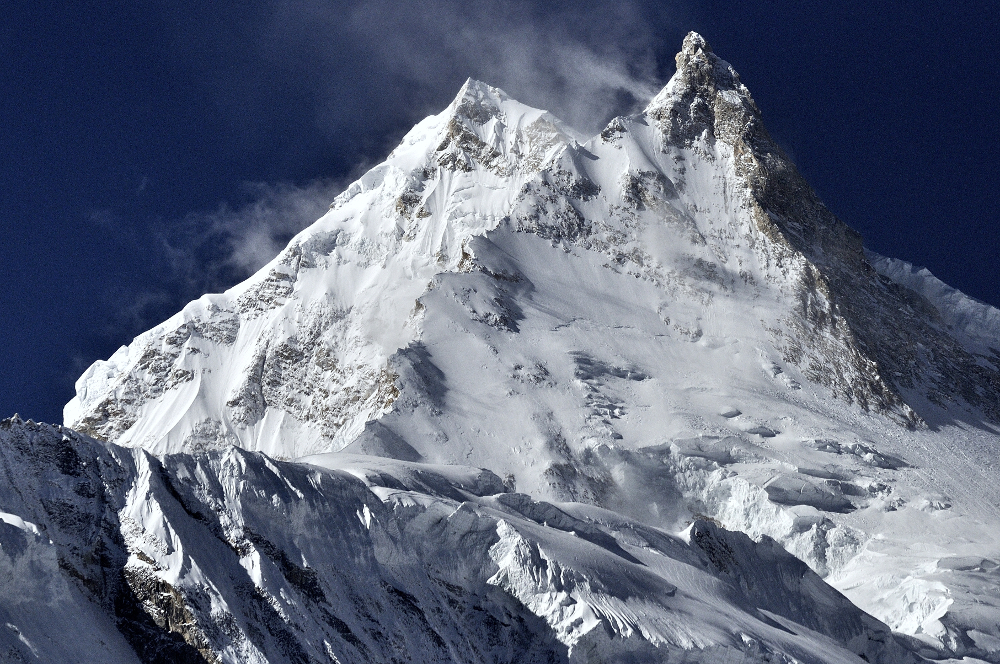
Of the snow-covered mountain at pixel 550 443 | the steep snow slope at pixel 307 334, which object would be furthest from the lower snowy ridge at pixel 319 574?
the steep snow slope at pixel 307 334

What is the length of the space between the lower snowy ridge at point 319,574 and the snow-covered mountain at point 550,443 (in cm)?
18

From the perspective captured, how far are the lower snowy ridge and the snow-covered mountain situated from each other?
18 cm

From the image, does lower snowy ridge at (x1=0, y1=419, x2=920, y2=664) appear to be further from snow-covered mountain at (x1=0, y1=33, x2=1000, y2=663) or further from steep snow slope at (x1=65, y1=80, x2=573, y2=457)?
steep snow slope at (x1=65, y1=80, x2=573, y2=457)

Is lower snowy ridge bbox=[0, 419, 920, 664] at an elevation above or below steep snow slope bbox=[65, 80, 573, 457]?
below

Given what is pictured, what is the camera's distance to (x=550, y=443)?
5281 inches

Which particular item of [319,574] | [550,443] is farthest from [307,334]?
[319,574]

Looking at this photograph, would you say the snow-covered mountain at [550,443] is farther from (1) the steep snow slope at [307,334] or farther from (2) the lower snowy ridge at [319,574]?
(1) the steep snow slope at [307,334]

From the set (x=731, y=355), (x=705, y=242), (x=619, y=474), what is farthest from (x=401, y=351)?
(x=705, y=242)

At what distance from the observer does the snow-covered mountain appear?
63.3m

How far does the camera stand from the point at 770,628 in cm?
7956

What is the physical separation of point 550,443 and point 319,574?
69.5 meters

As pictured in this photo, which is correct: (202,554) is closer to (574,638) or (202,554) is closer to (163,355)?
(574,638)

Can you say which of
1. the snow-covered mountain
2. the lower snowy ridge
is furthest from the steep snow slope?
the lower snowy ridge

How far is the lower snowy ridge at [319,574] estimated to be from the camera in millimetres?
57406
